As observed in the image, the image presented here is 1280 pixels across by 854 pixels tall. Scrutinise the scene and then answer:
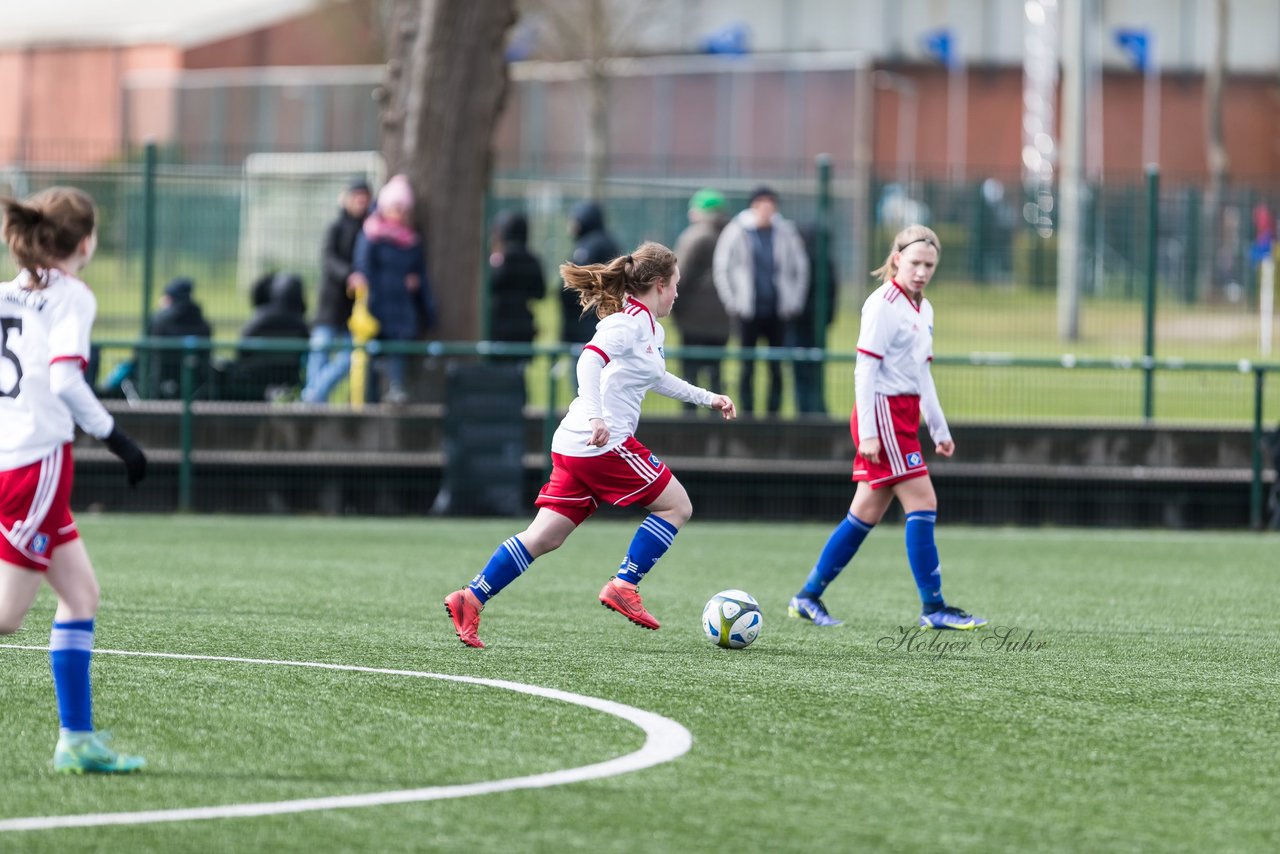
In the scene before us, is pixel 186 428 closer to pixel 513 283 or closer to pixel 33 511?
pixel 513 283

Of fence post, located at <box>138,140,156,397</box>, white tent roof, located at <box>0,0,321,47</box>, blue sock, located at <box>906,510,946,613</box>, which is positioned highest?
white tent roof, located at <box>0,0,321,47</box>

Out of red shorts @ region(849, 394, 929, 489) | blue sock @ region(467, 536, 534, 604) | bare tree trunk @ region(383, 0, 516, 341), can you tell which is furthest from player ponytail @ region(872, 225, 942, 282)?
bare tree trunk @ region(383, 0, 516, 341)

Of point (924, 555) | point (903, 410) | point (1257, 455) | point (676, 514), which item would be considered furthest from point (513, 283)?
point (676, 514)

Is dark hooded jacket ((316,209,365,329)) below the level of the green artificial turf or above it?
above

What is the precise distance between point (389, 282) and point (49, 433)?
11193mm

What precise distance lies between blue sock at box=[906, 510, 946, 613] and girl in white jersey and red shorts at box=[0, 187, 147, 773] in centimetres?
435

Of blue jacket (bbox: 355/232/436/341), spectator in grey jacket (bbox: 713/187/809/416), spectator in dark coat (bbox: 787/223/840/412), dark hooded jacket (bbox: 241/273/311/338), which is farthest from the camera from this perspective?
spectator in dark coat (bbox: 787/223/840/412)

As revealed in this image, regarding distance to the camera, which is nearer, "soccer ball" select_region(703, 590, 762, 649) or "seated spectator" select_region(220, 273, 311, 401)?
"soccer ball" select_region(703, 590, 762, 649)

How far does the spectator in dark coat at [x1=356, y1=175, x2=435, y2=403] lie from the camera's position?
55.7ft

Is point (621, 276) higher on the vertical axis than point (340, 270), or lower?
lower

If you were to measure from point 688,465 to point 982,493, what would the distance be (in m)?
2.24

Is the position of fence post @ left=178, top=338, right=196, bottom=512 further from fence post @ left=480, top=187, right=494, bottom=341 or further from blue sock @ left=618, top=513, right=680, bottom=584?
blue sock @ left=618, top=513, right=680, bottom=584

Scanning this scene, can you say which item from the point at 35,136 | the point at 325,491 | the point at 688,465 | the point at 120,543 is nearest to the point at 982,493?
the point at 688,465

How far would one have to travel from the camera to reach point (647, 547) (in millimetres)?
8766
